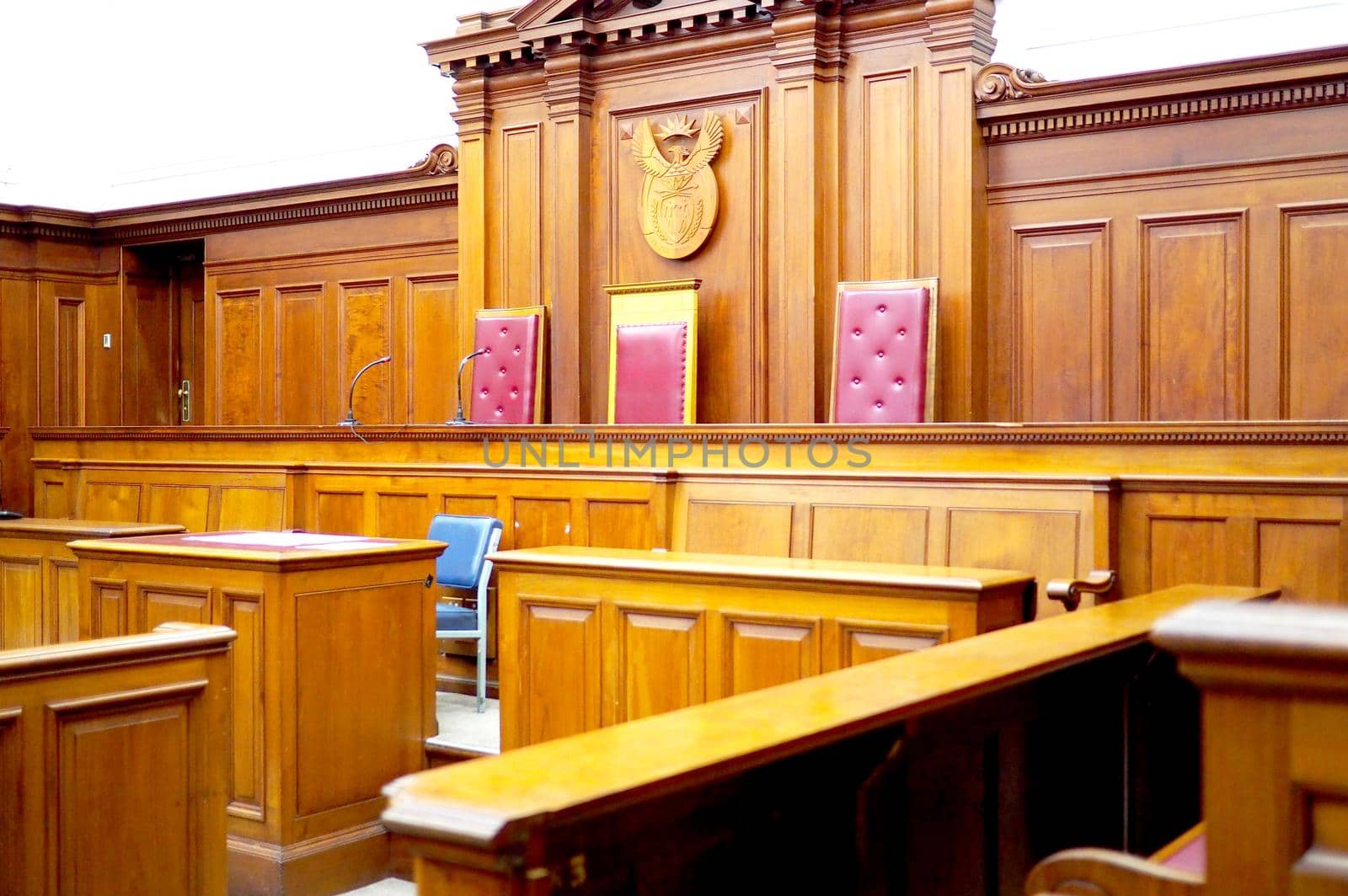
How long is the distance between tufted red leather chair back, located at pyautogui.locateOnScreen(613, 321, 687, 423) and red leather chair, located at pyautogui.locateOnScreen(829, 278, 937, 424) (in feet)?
2.54

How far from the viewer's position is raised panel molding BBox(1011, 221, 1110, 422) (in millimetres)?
5656

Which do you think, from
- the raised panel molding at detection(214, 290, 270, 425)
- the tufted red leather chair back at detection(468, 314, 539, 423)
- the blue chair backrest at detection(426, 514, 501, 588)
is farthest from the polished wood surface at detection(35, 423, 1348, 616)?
the raised panel molding at detection(214, 290, 270, 425)

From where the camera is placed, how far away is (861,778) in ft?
5.04

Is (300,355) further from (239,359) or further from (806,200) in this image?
(806,200)

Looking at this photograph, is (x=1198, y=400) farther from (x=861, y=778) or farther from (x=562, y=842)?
(x=562, y=842)

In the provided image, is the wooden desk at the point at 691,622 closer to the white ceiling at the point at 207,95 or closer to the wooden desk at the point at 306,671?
the wooden desk at the point at 306,671

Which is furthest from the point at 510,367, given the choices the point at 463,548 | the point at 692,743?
the point at 692,743

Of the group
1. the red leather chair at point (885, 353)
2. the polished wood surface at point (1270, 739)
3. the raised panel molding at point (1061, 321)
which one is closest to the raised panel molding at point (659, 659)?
the polished wood surface at point (1270, 739)

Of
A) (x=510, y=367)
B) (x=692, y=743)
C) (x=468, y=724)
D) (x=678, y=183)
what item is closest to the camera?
(x=692, y=743)

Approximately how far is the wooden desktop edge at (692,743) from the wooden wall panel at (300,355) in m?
6.99

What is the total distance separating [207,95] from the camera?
30.1ft

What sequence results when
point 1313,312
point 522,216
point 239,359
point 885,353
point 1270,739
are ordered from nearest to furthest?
1. point 1270,739
2. point 1313,312
3. point 885,353
4. point 522,216
5. point 239,359

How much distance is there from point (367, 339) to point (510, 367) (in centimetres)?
178

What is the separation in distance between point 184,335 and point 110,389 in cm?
66
